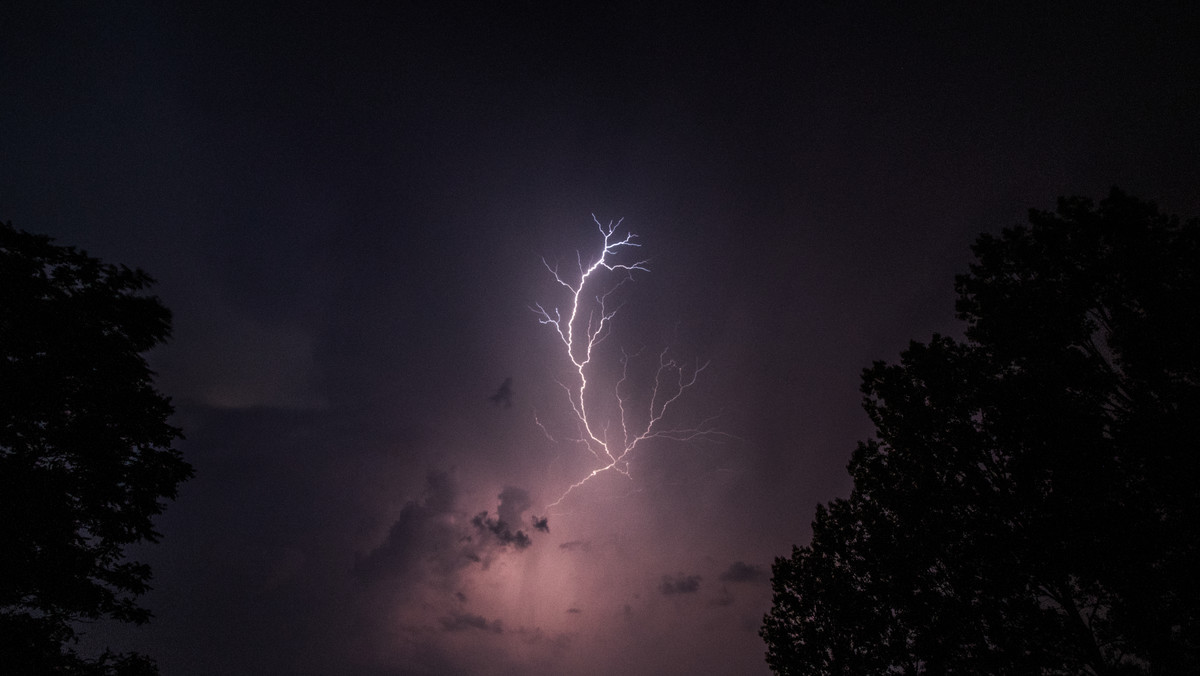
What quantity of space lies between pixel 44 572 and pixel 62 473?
188 cm

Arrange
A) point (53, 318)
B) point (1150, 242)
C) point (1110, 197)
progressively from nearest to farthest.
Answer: point (1150, 242) → point (1110, 197) → point (53, 318)

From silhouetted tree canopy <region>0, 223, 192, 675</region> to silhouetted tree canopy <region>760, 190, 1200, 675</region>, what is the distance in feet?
61.4

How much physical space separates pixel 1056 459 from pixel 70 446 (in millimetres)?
20515

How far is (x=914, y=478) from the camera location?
1050cm

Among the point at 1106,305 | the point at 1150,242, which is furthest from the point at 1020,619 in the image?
the point at 1150,242

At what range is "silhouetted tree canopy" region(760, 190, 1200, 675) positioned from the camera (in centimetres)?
702

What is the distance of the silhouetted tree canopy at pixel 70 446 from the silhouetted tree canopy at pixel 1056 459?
18722mm

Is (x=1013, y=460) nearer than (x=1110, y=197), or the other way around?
(x=1110, y=197)

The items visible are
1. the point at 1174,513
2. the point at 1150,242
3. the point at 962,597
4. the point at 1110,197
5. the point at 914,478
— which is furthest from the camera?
the point at 914,478

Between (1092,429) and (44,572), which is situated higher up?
(1092,429)

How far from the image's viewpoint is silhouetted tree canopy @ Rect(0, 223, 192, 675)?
7.73 meters

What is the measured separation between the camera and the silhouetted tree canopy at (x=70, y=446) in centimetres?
773

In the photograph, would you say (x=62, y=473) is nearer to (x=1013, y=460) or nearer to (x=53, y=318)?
(x=53, y=318)

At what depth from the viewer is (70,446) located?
8508 millimetres
